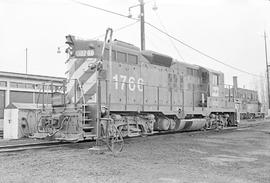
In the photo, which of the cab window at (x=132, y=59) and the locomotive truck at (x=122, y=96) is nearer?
the locomotive truck at (x=122, y=96)

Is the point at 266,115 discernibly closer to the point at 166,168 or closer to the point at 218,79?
the point at 218,79

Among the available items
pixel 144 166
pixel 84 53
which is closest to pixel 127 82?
pixel 84 53

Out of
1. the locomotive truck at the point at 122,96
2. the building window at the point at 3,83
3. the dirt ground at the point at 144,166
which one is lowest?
the dirt ground at the point at 144,166

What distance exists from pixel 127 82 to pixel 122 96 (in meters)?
0.63

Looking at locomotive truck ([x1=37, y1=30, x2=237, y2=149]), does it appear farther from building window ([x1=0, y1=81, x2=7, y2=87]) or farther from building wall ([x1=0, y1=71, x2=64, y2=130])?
building window ([x1=0, y1=81, x2=7, y2=87])

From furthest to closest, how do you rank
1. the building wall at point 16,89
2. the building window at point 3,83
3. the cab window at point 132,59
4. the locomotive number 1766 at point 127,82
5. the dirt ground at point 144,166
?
the building window at point 3,83
the building wall at point 16,89
the cab window at point 132,59
the locomotive number 1766 at point 127,82
the dirt ground at point 144,166

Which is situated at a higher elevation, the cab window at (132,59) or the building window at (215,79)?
the cab window at (132,59)

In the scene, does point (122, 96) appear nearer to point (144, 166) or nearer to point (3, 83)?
point (144, 166)

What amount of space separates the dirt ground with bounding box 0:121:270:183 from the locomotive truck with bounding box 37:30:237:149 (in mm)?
1470

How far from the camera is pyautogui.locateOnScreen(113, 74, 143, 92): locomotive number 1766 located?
1157 cm

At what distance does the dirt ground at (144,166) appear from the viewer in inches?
215

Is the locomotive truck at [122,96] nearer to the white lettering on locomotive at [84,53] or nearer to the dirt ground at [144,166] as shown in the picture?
the white lettering on locomotive at [84,53]

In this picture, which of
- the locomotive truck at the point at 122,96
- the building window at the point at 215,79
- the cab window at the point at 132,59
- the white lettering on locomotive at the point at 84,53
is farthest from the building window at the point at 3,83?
the building window at the point at 215,79

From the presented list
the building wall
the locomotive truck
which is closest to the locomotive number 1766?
the locomotive truck
